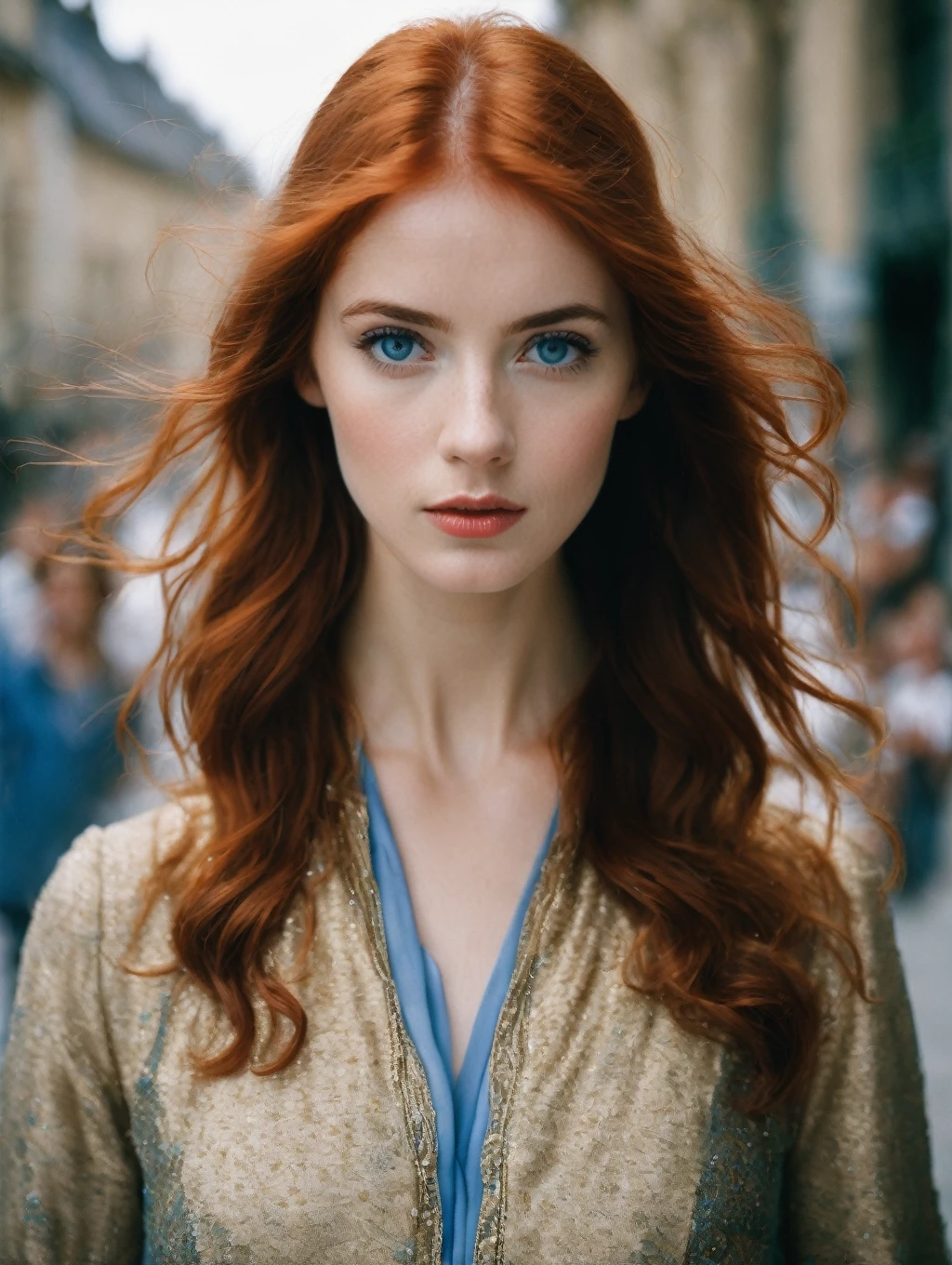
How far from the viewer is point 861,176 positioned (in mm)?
12648

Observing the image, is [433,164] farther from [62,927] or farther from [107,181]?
[107,181]

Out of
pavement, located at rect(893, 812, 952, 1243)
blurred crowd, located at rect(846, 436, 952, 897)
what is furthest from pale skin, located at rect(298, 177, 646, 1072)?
blurred crowd, located at rect(846, 436, 952, 897)

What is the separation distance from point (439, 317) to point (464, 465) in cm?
14

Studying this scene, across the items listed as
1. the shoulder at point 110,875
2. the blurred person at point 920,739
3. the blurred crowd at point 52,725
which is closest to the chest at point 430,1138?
the shoulder at point 110,875

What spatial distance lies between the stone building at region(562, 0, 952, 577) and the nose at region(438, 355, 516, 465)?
7.62 metres

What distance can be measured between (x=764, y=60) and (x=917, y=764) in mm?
12436

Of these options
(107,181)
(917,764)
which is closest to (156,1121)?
(917,764)

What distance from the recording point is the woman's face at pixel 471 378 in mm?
1359

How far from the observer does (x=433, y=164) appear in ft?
4.48

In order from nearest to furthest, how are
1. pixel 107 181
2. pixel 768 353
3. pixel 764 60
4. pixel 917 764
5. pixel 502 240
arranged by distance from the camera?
1. pixel 502 240
2. pixel 768 353
3. pixel 917 764
4. pixel 107 181
5. pixel 764 60

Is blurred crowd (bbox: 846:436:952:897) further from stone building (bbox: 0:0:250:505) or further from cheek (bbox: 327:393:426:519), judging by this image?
cheek (bbox: 327:393:426:519)

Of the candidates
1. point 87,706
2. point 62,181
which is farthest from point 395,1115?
point 62,181

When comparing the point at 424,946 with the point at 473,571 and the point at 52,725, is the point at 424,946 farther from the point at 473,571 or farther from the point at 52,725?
the point at 52,725

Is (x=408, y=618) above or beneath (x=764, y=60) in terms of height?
A: beneath
